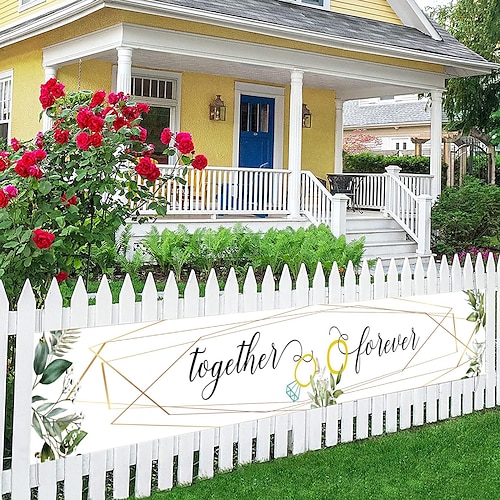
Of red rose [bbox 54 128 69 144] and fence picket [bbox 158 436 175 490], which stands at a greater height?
red rose [bbox 54 128 69 144]

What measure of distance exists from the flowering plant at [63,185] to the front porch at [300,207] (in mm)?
6498

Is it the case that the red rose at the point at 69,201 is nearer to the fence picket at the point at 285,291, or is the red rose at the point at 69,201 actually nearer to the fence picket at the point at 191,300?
the fence picket at the point at 191,300

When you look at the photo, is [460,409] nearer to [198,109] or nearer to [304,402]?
[304,402]

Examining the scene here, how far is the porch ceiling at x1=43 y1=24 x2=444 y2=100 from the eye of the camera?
11641 millimetres

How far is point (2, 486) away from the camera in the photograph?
3684 millimetres

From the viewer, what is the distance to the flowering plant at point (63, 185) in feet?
14.8

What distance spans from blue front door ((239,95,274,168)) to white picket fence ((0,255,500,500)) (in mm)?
10624

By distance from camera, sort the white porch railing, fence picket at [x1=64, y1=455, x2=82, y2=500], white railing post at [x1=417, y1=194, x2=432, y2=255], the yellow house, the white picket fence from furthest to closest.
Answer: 1. white railing post at [x1=417, y1=194, x2=432, y2=255]
2. the white porch railing
3. the yellow house
4. fence picket at [x1=64, y1=455, x2=82, y2=500]
5. the white picket fence

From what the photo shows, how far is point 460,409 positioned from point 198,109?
34.5ft

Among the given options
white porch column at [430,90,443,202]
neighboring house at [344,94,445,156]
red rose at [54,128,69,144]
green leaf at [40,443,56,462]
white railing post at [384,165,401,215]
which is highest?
neighboring house at [344,94,445,156]

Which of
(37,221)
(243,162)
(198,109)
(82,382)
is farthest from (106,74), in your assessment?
(82,382)

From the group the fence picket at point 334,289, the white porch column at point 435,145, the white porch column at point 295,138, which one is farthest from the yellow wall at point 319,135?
the fence picket at point 334,289

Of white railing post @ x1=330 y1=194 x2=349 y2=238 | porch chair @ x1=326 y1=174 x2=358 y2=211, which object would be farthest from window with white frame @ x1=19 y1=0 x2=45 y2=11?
white railing post @ x1=330 y1=194 x2=349 y2=238

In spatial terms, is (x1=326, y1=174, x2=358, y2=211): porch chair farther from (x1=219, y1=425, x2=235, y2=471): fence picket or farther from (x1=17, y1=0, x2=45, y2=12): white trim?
(x1=219, y1=425, x2=235, y2=471): fence picket
